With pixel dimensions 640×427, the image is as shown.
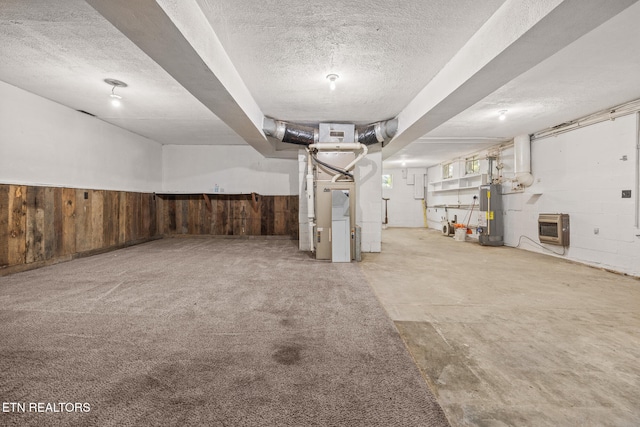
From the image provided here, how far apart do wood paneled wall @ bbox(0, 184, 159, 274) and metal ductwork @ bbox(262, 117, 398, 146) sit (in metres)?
3.48

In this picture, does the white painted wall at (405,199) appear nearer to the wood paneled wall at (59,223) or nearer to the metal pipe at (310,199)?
the metal pipe at (310,199)

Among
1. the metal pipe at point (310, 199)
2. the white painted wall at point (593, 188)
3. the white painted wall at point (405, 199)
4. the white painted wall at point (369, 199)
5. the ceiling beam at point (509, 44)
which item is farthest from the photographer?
the white painted wall at point (405, 199)

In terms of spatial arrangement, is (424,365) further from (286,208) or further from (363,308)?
(286,208)

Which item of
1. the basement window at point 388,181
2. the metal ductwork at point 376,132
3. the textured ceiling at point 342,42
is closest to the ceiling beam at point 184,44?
the textured ceiling at point 342,42

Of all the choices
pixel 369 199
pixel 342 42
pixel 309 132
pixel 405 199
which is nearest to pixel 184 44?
pixel 342 42

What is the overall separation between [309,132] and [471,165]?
568 cm

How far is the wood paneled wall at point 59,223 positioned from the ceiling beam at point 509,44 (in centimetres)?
571

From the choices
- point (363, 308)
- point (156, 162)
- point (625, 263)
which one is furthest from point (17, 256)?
point (625, 263)

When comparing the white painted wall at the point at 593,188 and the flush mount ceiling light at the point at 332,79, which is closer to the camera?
the flush mount ceiling light at the point at 332,79

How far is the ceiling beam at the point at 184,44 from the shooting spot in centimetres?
169

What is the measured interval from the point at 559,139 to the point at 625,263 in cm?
237

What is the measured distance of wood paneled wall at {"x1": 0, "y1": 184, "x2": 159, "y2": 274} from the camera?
3484 mm

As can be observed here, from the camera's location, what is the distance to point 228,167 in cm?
699

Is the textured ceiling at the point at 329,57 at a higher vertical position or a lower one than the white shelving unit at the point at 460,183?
higher
